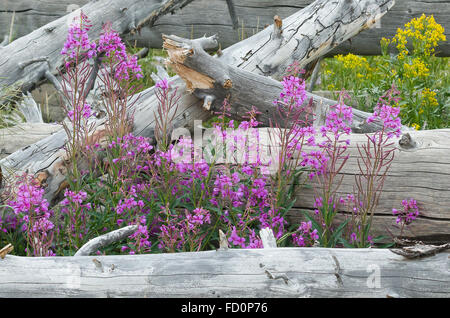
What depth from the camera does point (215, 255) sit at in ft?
9.09

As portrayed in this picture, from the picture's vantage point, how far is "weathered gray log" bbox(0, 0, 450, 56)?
7219mm

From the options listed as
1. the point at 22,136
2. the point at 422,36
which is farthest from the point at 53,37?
the point at 422,36

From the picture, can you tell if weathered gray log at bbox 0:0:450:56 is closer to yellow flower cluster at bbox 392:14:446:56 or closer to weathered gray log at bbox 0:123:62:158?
yellow flower cluster at bbox 392:14:446:56

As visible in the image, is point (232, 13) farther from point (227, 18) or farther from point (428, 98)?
point (428, 98)

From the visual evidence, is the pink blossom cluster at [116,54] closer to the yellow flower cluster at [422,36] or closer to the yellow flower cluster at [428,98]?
the yellow flower cluster at [422,36]

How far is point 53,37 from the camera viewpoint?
567cm

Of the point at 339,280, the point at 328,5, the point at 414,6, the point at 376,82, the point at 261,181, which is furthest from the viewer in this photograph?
the point at 414,6

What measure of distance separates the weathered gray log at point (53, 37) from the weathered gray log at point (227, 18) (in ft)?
4.47

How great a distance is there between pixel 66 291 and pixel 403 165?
2.26 m

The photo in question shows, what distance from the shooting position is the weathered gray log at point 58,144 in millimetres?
4070

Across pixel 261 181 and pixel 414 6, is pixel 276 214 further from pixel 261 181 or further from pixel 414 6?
pixel 414 6

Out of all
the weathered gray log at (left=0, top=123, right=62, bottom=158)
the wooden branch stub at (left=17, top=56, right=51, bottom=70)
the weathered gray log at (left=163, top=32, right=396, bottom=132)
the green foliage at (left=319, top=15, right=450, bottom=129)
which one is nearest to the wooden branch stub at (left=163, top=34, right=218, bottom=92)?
the weathered gray log at (left=163, top=32, right=396, bottom=132)

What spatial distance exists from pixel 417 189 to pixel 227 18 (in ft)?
14.8

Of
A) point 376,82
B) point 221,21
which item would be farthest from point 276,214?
point 221,21
